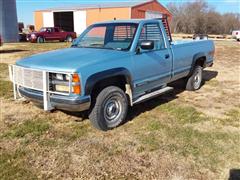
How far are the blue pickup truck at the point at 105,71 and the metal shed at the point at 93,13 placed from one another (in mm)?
29595

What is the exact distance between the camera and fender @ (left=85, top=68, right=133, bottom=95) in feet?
14.2

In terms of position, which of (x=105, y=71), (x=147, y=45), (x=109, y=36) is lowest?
(x=105, y=71)

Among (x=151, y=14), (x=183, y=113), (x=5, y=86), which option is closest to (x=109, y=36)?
(x=183, y=113)

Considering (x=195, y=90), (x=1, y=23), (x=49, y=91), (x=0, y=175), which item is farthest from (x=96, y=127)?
(x=1, y=23)

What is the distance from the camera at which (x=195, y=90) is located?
786 cm

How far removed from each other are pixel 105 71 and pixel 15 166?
194cm

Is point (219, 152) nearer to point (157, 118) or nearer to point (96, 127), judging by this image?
point (157, 118)

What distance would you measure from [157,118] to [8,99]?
12.0ft

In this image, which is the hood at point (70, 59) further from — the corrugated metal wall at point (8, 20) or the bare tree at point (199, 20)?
the bare tree at point (199, 20)

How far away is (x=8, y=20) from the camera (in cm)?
2675

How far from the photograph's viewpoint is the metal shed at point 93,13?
36594 millimetres

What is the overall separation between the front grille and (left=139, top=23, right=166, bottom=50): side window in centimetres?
218

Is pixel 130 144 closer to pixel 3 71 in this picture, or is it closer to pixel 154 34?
pixel 154 34

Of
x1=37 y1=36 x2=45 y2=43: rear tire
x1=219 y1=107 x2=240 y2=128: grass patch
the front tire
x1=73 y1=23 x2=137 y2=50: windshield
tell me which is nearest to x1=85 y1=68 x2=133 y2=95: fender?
the front tire
